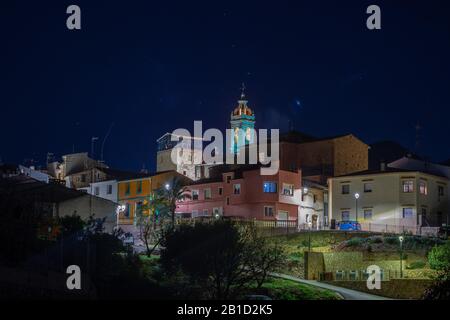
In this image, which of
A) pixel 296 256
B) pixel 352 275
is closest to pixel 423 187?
pixel 296 256

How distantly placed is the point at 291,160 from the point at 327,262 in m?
39.9

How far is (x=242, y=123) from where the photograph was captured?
12744cm

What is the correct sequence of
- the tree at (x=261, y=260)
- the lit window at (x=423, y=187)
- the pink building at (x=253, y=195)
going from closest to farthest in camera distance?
the tree at (x=261, y=260)
the lit window at (x=423, y=187)
the pink building at (x=253, y=195)

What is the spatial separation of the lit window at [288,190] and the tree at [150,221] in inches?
454

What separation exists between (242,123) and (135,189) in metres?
40.0

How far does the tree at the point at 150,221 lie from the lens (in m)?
68.0

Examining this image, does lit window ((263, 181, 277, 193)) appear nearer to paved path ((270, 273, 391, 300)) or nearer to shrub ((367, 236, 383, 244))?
shrub ((367, 236, 383, 244))

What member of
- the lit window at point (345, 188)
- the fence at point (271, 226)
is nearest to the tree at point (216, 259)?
the fence at point (271, 226)

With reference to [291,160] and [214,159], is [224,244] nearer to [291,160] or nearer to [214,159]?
[291,160]

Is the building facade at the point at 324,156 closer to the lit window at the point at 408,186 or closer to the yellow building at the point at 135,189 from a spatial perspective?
the yellow building at the point at 135,189

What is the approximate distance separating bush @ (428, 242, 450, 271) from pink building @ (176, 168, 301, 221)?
2502 centimetres

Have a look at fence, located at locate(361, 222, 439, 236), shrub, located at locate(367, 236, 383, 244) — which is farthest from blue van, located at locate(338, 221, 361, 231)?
shrub, located at locate(367, 236, 383, 244)

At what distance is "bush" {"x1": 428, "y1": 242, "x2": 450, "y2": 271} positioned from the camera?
5203 centimetres
